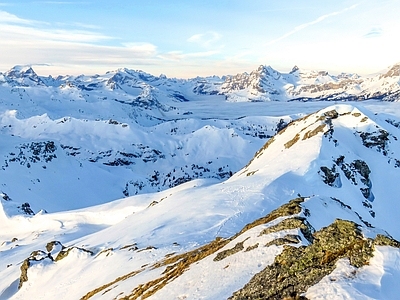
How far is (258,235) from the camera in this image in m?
18.5

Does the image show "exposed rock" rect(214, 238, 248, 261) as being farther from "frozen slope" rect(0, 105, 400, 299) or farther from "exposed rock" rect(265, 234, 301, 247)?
"exposed rock" rect(265, 234, 301, 247)

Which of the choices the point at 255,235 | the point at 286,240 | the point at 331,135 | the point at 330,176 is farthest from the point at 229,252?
the point at 331,135

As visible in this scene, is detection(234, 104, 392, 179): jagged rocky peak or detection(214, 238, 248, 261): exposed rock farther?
detection(234, 104, 392, 179): jagged rocky peak

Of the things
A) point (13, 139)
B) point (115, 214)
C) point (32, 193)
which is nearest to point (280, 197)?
point (115, 214)

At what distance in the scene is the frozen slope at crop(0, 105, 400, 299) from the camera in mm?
13009

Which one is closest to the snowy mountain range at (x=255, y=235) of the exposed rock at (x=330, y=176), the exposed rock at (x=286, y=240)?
the exposed rock at (x=286, y=240)

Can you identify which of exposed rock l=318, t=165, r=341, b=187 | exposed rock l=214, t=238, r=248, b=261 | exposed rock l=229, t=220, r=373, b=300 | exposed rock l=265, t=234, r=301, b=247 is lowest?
exposed rock l=318, t=165, r=341, b=187

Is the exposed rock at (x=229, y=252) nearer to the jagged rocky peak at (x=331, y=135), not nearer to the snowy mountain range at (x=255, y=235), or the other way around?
the snowy mountain range at (x=255, y=235)

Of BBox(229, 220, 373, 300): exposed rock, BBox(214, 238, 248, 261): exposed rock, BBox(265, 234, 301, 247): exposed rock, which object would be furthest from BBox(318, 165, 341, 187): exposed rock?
BBox(229, 220, 373, 300): exposed rock

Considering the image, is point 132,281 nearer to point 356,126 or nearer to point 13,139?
point 356,126

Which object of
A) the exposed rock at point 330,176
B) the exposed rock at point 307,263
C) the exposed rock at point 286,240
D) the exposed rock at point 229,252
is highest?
the exposed rock at point 307,263

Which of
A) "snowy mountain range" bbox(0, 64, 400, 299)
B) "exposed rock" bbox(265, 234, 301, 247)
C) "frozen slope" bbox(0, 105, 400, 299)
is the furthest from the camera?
"exposed rock" bbox(265, 234, 301, 247)

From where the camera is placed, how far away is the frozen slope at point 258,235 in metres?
13.0

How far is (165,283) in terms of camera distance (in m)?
17.8
